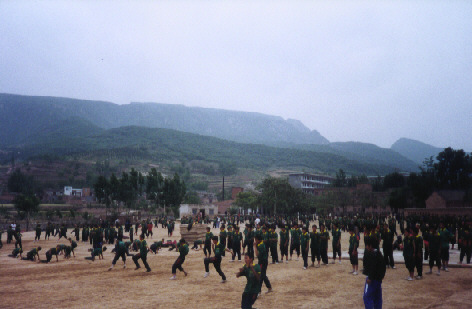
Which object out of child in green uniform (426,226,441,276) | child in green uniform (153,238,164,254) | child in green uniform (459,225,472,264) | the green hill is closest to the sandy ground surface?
child in green uniform (426,226,441,276)

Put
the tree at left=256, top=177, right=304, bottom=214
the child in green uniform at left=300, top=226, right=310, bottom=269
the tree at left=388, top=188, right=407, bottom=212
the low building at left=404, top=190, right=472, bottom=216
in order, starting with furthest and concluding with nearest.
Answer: the tree at left=388, top=188, right=407, bottom=212 → the tree at left=256, top=177, right=304, bottom=214 → the low building at left=404, top=190, right=472, bottom=216 → the child in green uniform at left=300, top=226, right=310, bottom=269

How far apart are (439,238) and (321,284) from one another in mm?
4418

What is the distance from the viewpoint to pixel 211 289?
442 inches

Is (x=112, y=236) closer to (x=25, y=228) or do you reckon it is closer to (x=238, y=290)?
(x=238, y=290)

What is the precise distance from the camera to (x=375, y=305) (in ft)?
23.6

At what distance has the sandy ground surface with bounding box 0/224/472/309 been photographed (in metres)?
9.46

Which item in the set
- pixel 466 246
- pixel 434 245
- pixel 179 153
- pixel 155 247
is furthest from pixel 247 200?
pixel 179 153

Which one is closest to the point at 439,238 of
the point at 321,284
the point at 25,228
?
the point at 321,284

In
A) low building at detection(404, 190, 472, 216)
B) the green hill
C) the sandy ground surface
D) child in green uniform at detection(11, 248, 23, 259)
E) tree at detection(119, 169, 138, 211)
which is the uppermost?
the green hill

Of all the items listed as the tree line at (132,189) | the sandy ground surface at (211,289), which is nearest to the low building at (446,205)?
the sandy ground surface at (211,289)

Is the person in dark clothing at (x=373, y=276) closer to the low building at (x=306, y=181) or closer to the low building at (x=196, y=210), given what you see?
the low building at (x=196, y=210)

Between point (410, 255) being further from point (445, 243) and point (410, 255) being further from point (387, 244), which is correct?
point (445, 243)

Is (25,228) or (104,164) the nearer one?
(25,228)

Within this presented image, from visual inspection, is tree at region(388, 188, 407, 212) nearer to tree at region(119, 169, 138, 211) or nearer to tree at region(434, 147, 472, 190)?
tree at region(434, 147, 472, 190)
